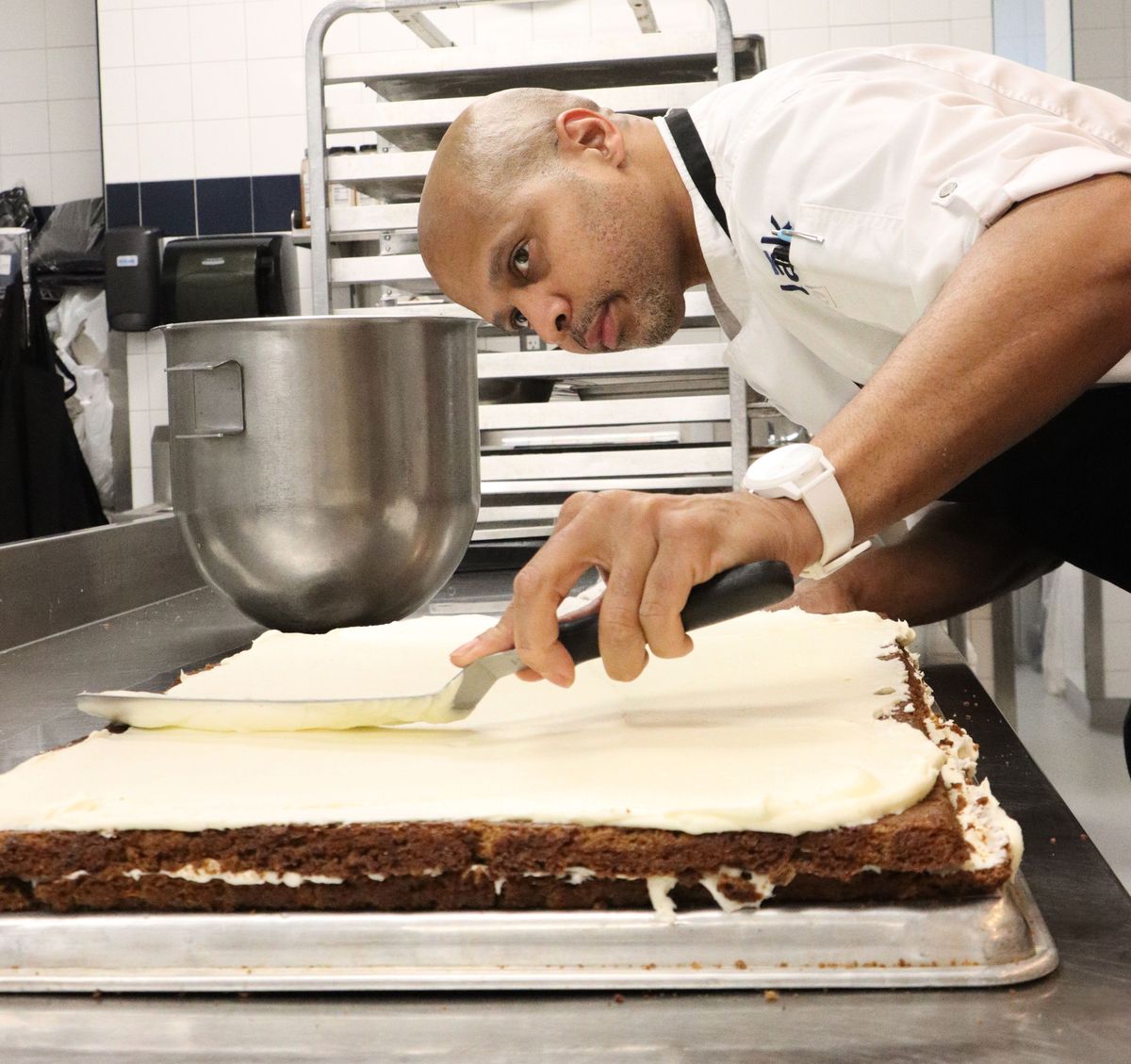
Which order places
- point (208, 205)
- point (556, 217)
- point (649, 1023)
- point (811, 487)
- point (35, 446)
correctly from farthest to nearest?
point (208, 205)
point (35, 446)
point (556, 217)
point (811, 487)
point (649, 1023)

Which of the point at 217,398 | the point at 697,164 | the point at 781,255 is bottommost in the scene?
the point at 217,398

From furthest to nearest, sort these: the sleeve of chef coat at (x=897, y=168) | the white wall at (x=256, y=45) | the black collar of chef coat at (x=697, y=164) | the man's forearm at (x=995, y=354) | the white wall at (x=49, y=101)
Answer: the white wall at (x=49, y=101)
the white wall at (x=256, y=45)
the black collar of chef coat at (x=697, y=164)
the sleeve of chef coat at (x=897, y=168)
the man's forearm at (x=995, y=354)

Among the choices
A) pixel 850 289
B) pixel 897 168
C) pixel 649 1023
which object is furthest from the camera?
pixel 850 289

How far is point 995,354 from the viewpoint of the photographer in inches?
33.4

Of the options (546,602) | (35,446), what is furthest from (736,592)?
(35,446)

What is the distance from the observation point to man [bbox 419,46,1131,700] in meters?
0.76

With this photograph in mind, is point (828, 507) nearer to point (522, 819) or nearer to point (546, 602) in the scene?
point (546, 602)

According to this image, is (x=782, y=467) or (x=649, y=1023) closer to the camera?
(x=649, y=1023)

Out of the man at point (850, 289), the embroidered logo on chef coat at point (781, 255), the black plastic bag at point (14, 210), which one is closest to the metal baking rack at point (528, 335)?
the man at point (850, 289)

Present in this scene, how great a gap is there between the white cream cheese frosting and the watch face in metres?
0.15

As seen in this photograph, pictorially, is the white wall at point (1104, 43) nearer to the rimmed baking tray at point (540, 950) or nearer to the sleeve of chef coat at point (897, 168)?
the sleeve of chef coat at point (897, 168)

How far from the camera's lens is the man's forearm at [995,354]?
81 centimetres

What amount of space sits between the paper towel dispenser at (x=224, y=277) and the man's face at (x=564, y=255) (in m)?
3.09

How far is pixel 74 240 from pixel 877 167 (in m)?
4.69
